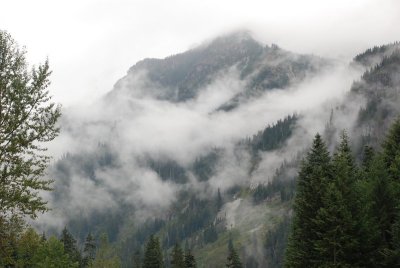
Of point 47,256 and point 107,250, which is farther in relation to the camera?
point 107,250

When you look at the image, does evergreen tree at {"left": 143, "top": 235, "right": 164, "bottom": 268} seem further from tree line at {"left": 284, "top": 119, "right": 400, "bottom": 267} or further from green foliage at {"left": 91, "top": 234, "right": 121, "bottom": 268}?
tree line at {"left": 284, "top": 119, "right": 400, "bottom": 267}

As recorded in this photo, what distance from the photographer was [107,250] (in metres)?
79.7

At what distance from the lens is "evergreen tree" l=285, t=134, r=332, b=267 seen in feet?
122

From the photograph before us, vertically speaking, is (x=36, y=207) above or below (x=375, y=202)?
above

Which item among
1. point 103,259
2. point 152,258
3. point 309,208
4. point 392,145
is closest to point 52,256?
point 103,259

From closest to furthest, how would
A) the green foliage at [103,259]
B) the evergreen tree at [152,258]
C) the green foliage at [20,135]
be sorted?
the green foliage at [20,135]
the evergreen tree at [152,258]
the green foliage at [103,259]

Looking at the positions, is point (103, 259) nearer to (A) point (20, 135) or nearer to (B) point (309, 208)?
(B) point (309, 208)

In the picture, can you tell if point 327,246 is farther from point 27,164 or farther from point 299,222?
point 27,164

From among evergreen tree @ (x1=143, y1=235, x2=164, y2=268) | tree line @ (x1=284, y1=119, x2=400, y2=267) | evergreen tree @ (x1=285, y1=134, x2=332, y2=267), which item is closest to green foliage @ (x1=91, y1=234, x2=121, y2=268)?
evergreen tree @ (x1=143, y1=235, x2=164, y2=268)

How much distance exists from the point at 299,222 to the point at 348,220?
7.33 m

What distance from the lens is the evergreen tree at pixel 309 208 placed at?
37125 mm

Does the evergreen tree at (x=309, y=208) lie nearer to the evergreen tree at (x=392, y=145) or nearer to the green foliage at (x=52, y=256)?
the evergreen tree at (x=392, y=145)

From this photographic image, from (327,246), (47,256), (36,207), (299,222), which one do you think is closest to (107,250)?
(47,256)

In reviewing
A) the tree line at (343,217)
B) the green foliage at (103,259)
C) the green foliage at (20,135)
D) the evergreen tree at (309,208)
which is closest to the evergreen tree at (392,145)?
the tree line at (343,217)
